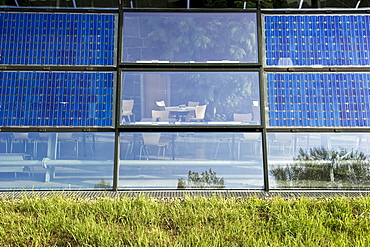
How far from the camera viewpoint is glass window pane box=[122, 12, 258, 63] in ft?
25.4

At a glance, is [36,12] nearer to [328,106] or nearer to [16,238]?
[16,238]

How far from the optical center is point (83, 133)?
24.7ft

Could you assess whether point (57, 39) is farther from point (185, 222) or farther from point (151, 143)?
point (185, 222)

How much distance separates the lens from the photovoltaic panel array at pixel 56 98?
24.7 ft

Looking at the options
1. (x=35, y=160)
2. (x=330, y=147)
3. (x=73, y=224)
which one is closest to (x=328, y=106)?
(x=330, y=147)

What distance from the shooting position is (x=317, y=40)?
7836mm

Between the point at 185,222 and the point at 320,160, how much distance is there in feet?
11.0

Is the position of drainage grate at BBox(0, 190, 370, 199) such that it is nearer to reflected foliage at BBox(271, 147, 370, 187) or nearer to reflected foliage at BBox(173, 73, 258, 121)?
reflected foliage at BBox(271, 147, 370, 187)

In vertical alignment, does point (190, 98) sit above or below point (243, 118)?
above

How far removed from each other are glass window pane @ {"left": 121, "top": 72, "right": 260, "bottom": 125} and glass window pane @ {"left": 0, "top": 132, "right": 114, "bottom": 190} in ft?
2.73

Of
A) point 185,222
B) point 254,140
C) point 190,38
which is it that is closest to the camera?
point 185,222

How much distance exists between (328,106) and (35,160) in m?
5.55

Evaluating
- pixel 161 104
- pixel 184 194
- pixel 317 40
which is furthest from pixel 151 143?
pixel 317 40

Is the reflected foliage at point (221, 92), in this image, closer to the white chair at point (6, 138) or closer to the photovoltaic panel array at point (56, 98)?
the photovoltaic panel array at point (56, 98)
